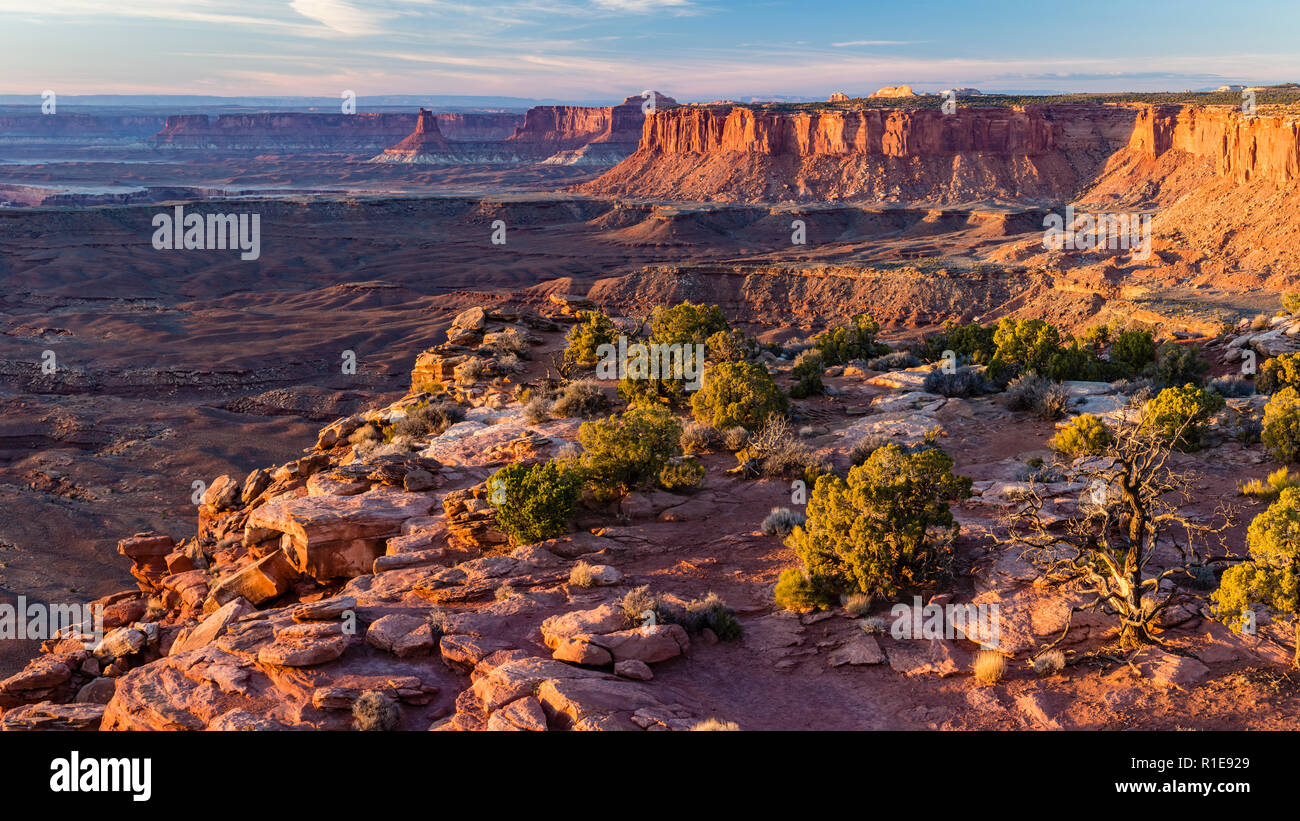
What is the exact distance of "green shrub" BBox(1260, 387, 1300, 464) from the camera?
15.2 metres

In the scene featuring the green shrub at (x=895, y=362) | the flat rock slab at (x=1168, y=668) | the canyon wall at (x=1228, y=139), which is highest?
the canyon wall at (x=1228, y=139)

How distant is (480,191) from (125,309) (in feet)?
310

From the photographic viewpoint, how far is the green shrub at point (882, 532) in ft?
37.8

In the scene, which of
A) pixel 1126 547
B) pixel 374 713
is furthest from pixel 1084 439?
pixel 374 713

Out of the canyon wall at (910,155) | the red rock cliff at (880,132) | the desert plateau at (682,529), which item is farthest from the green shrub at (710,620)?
the red rock cliff at (880,132)

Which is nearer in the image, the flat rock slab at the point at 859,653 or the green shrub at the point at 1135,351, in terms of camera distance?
the flat rock slab at the point at 859,653

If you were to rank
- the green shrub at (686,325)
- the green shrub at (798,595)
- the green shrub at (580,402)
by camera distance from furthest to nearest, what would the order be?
the green shrub at (686,325)
the green shrub at (580,402)
the green shrub at (798,595)

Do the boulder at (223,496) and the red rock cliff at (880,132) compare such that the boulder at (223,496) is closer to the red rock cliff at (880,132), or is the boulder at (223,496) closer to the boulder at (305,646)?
the boulder at (305,646)

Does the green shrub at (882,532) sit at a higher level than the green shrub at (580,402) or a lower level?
lower

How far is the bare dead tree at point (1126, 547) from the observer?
9.70 metres

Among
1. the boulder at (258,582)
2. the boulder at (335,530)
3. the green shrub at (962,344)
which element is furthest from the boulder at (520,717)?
the green shrub at (962,344)

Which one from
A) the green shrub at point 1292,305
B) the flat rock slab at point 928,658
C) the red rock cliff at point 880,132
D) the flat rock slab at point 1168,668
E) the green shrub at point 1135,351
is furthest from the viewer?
the red rock cliff at point 880,132

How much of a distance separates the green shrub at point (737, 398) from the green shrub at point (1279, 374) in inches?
503
